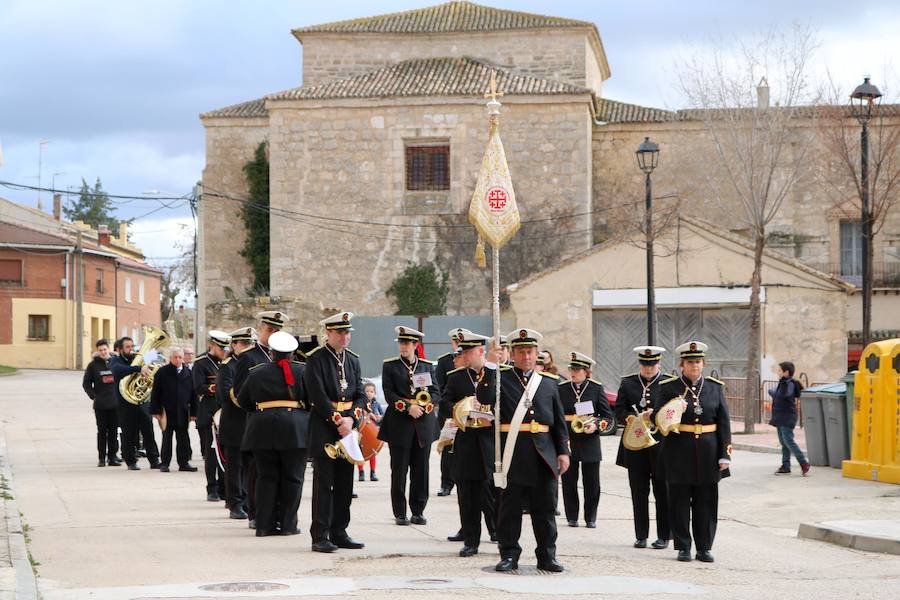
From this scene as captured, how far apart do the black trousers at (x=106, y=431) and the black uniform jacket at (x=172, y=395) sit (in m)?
1.81

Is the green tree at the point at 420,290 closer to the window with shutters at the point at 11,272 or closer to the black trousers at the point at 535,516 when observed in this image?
the window with shutters at the point at 11,272

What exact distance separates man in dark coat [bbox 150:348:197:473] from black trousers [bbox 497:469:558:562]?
358 inches

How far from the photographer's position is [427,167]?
43.6 m

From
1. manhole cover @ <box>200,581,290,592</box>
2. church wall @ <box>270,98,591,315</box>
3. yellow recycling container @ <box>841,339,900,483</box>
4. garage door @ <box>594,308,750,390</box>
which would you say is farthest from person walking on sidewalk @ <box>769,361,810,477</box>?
church wall @ <box>270,98,591,315</box>

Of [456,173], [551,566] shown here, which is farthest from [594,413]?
[456,173]

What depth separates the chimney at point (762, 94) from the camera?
2884cm

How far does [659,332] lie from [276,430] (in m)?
25.7

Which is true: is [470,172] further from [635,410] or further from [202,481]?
[635,410]

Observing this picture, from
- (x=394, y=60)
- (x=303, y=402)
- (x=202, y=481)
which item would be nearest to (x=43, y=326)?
(x=394, y=60)

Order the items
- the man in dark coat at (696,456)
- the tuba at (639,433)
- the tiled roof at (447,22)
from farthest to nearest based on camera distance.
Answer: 1. the tiled roof at (447,22)
2. the tuba at (639,433)
3. the man in dark coat at (696,456)

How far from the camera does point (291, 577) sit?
30.8ft

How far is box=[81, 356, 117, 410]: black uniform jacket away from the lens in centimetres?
2000

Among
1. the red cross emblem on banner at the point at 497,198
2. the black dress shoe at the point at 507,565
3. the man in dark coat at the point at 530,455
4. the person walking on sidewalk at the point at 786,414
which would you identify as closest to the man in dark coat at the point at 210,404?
the red cross emblem on banner at the point at 497,198

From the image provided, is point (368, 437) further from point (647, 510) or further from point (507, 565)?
point (647, 510)
